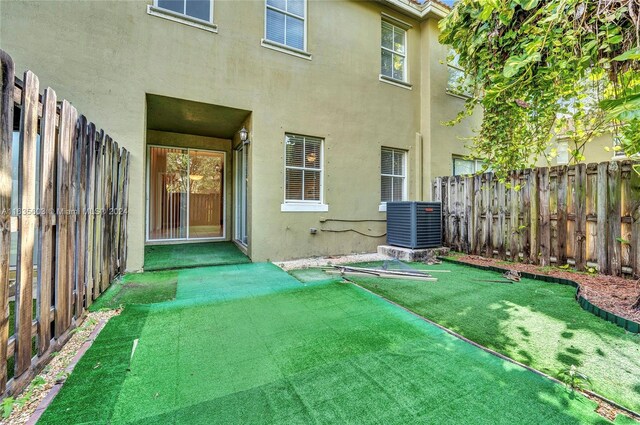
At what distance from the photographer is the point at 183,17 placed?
5.05 metres

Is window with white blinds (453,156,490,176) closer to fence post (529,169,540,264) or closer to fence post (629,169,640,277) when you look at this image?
fence post (529,169,540,264)

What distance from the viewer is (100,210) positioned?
11.1 feet

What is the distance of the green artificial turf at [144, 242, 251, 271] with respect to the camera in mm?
5148

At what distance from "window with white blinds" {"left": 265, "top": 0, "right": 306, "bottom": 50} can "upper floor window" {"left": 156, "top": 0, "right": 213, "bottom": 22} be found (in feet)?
3.81

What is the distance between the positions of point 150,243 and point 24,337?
220 inches

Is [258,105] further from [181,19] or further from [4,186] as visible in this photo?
[4,186]

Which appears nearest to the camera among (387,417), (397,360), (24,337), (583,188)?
(387,417)

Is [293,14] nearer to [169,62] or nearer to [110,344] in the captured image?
[169,62]

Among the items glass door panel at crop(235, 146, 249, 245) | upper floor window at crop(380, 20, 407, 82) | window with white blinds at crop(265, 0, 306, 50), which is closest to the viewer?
window with white blinds at crop(265, 0, 306, 50)

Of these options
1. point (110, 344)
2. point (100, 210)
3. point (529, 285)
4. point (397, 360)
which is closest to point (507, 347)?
point (397, 360)

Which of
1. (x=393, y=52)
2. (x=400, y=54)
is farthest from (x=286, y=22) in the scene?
(x=400, y=54)

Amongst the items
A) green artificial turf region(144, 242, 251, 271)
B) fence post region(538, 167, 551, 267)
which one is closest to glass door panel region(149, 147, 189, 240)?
green artificial turf region(144, 242, 251, 271)

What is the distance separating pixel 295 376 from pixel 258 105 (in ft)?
17.0

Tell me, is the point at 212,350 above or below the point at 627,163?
below
